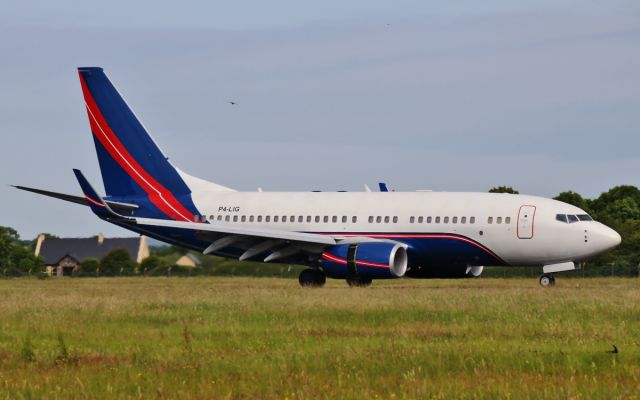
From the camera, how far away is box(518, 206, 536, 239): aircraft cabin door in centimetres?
4116

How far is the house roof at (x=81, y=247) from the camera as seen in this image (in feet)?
421

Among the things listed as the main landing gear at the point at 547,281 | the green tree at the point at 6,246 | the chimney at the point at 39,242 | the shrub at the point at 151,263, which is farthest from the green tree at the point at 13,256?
the main landing gear at the point at 547,281

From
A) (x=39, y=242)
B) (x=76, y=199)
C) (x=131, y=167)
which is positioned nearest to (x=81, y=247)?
(x=39, y=242)

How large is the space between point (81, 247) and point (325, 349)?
114 metres

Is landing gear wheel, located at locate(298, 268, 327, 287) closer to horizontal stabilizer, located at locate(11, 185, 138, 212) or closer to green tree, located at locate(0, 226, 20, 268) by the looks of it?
horizontal stabilizer, located at locate(11, 185, 138, 212)

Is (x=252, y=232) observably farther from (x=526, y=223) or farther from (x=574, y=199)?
(x=574, y=199)

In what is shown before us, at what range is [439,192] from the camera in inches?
1735

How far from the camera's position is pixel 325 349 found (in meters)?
18.2

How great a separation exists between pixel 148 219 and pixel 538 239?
15723mm

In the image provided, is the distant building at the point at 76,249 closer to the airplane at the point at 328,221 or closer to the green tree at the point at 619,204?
the green tree at the point at 619,204

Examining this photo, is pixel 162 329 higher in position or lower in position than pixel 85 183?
lower

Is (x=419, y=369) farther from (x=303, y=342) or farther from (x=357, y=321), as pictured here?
(x=357, y=321)

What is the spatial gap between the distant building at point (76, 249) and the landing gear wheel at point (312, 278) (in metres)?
83.2

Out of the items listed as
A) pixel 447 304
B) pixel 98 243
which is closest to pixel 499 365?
pixel 447 304
